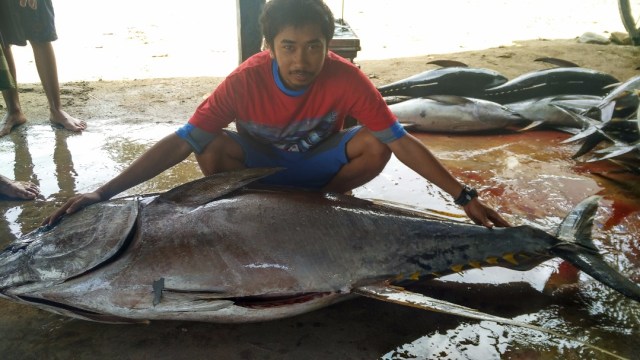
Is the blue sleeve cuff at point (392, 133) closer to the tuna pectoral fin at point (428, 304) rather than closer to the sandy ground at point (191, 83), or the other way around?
the tuna pectoral fin at point (428, 304)

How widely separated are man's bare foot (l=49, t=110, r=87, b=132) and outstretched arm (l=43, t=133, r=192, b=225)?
2384 millimetres

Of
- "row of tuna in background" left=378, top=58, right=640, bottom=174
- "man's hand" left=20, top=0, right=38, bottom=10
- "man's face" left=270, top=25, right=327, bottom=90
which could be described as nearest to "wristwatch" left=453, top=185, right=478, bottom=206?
"man's face" left=270, top=25, right=327, bottom=90

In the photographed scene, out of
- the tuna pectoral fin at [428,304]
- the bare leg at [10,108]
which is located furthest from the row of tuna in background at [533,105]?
the bare leg at [10,108]

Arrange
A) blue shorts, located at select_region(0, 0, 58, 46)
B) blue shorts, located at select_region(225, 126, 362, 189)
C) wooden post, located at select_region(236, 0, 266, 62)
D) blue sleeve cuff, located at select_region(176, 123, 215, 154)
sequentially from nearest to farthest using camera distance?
blue sleeve cuff, located at select_region(176, 123, 215, 154) < blue shorts, located at select_region(225, 126, 362, 189) < blue shorts, located at select_region(0, 0, 58, 46) < wooden post, located at select_region(236, 0, 266, 62)

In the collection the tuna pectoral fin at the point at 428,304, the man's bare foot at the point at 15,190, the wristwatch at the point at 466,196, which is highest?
the wristwatch at the point at 466,196

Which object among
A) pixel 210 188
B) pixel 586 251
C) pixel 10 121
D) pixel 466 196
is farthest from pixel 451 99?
pixel 10 121

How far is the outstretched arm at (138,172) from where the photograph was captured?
2.08 meters

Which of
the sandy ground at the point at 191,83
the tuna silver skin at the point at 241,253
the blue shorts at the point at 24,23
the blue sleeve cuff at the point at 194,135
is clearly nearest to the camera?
the tuna silver skin at the point at 241,253

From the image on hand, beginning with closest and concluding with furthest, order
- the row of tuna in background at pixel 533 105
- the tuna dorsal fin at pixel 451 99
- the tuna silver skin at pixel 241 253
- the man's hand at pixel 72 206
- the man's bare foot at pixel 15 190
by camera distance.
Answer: the tuna silver skin at pixel 241 253 < the man's hand at pixel 72 206 < the man's bare foot at pixel 15 190 < the row of tuna in background at pixel 533 105 < the tuna dorsal fin at pixel 451 99

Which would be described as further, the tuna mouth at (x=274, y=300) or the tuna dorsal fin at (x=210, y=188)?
the tuna dorsal fin at (x=210, y=188)

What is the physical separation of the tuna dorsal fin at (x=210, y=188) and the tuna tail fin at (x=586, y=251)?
1.36m

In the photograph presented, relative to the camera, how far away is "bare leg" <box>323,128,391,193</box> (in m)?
2.59

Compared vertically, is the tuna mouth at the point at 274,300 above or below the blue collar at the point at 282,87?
below

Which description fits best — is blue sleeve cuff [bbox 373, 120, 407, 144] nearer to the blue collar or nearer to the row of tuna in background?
the blue collar
